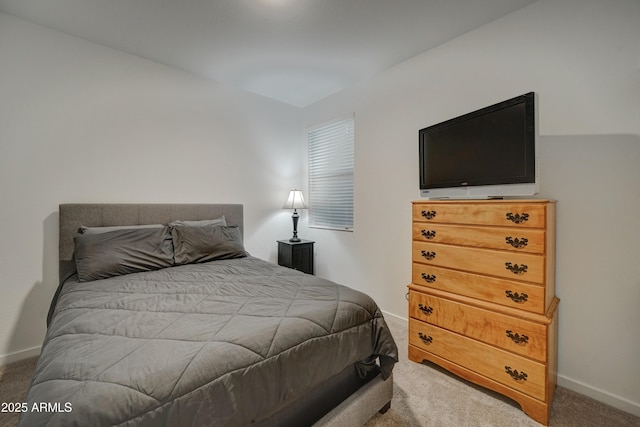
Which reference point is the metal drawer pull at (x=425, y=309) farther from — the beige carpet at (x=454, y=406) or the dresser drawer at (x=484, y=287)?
the beige carpet at (x=454, y=406)

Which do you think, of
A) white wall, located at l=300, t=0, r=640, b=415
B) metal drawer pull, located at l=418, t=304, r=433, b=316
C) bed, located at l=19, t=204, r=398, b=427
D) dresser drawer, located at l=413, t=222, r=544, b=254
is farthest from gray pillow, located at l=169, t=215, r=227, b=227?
white wall, located at l=300, t=0, r=640, b=415

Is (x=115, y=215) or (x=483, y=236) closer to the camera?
(x=483, y=236)

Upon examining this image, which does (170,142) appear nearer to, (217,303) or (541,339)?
(217,303)

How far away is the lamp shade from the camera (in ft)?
11.9

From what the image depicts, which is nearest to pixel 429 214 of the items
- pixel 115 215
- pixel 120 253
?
pixel 120 253

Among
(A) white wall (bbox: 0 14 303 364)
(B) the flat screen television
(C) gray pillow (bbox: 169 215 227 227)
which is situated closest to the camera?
(B) the flat screen television

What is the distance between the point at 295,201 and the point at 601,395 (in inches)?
123

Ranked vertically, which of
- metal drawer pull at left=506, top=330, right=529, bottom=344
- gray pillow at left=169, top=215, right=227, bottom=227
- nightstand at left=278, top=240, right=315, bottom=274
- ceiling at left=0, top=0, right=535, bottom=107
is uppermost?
ceiling at left=0, top=0, right=535, bottom=107

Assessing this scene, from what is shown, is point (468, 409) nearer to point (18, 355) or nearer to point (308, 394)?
point (308, 394)

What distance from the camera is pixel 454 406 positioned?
1.62m

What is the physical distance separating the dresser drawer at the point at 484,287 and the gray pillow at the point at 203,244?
1.68m

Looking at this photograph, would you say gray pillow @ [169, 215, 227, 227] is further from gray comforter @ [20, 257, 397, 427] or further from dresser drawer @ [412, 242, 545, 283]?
dresser drawer @ [412, 242, 545, 283]

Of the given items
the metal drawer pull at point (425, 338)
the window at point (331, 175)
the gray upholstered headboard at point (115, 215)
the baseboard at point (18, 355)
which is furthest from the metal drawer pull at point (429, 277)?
the baseboard at point (18, 355)

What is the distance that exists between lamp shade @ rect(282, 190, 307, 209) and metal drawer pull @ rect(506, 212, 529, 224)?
245 centimetres
